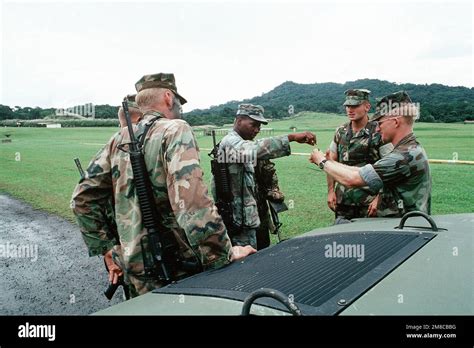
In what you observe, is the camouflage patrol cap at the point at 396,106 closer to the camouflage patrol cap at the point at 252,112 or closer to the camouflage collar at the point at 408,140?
the camouflage collar at the point at 408,140

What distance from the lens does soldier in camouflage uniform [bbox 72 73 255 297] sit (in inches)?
86.9

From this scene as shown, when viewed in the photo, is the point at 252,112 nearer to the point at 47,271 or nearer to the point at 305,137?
the point at 305,137

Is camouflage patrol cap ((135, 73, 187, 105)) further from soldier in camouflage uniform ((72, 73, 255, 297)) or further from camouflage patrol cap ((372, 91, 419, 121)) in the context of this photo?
camouflage patrol cap ((372, 91, 419, 121))

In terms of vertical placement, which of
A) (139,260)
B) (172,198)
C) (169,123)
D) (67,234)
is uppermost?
(169,123)

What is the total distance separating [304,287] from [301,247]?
662 mm

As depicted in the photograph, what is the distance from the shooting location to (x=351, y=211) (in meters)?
4.42

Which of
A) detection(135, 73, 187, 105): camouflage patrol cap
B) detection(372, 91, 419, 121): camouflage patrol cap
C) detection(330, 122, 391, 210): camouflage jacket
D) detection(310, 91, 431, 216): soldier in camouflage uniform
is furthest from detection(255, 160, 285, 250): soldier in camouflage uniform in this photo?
detection(135, 73, 187, 105): camouflage patrol cap

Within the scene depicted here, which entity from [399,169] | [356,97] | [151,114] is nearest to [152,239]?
[151,114]

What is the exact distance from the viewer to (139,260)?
2416 millimetres

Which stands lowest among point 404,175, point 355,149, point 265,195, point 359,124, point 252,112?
point 265,195

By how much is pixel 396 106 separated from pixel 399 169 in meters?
0.54

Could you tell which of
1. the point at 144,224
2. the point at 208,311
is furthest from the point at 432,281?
the point at 144,224
